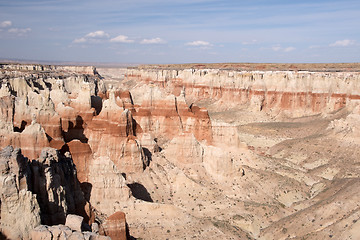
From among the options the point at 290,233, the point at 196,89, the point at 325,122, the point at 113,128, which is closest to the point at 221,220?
the point at 290,233

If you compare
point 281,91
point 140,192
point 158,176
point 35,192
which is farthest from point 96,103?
point 281,91

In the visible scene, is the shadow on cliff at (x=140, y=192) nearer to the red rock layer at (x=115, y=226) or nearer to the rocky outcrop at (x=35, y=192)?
the rocky outcrop at (x=35, y=192)

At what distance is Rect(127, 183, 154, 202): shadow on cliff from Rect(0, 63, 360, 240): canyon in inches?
4.7

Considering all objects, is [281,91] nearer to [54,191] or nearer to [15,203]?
[54,191]

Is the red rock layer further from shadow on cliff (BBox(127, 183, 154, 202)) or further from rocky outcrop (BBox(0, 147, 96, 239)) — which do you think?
shadow on cliff (BBox(127, 183, 154, 202))

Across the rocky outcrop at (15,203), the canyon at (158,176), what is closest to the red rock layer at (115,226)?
the canyon at (158,176)

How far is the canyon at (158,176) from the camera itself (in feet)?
56.5

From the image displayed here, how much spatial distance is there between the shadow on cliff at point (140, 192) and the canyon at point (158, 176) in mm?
119

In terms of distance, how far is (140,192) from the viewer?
29.2 metres

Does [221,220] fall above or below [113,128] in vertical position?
below

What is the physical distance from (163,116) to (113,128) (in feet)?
39.6

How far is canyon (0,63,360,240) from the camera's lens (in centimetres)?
1723

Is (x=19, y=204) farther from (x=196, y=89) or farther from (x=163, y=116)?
(x=196, y=89)

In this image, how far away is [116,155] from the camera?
102ft
